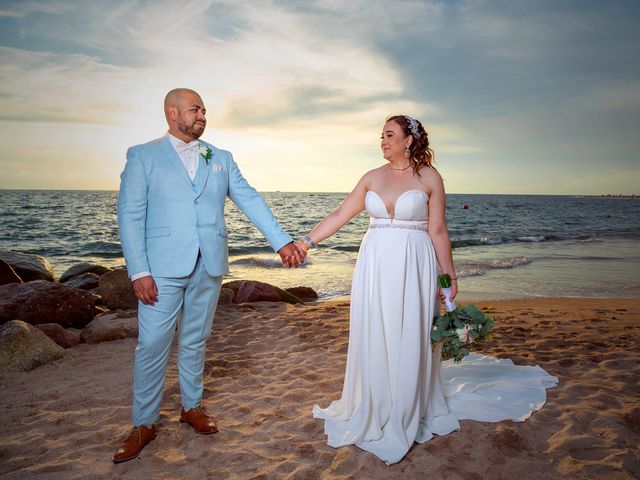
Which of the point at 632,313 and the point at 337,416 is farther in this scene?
the point at 632,313

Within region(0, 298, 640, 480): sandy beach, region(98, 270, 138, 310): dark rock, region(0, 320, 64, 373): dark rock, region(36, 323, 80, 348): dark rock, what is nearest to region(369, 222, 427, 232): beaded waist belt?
region(0, 298, 640, 480): sandy beach

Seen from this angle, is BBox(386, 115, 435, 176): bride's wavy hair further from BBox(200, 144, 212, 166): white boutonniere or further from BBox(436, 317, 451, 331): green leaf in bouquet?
BBox(200, 144, 212, 166): white boutonniere

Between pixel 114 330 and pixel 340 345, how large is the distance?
321 cm

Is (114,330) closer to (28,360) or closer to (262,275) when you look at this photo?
(28,360)

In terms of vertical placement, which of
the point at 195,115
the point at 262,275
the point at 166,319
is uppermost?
the point at 195,115

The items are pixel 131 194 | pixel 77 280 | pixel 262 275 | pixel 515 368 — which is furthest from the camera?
pixel 262 275

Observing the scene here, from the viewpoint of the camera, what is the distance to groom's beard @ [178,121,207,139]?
3172 millimetres

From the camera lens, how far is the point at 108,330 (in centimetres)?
618

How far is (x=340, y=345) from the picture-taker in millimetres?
A: 5922

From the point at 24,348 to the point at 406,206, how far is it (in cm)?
477

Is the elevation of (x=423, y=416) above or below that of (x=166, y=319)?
below

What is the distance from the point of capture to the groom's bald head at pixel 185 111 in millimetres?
3121

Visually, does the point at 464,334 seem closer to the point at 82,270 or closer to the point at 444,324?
the point at 444,324

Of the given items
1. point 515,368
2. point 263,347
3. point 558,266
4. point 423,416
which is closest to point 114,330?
point 263,347
